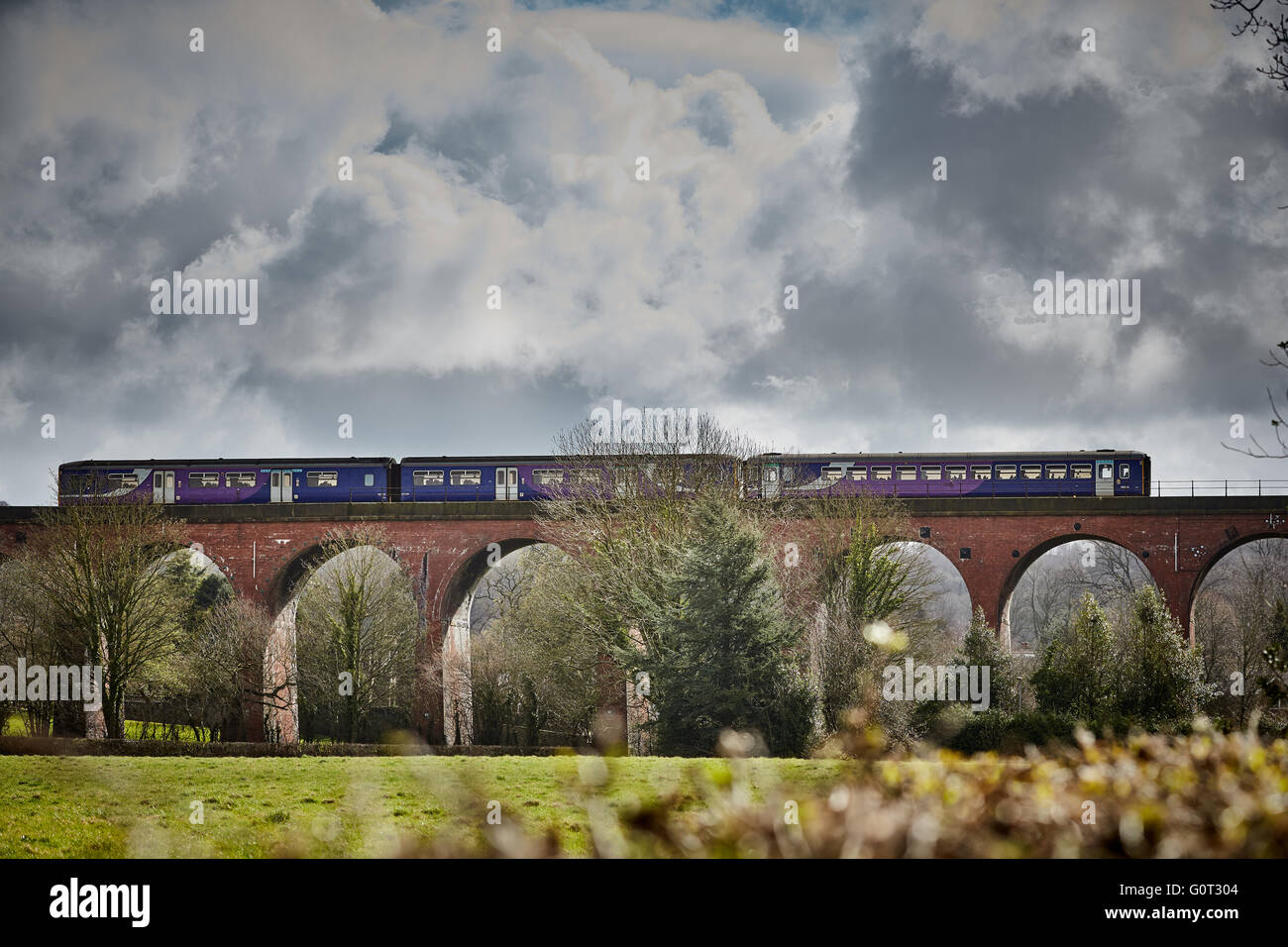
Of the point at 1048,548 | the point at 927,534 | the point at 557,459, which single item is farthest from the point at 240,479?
the point at 1048,548

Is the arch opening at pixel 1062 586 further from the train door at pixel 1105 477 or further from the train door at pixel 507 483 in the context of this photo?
the train door at pixel 507 483

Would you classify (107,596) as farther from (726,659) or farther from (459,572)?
(726,659)

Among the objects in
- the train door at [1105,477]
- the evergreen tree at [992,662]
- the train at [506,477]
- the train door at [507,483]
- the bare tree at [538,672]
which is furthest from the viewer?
the train door at [507,483]

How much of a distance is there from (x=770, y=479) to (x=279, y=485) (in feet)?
51.7

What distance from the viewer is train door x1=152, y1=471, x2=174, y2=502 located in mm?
31531

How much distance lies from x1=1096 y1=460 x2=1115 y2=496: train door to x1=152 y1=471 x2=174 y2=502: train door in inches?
1148

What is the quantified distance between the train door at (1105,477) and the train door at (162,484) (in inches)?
1148

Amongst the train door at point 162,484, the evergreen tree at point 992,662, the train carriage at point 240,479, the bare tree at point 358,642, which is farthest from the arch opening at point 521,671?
the train door at point 162,484

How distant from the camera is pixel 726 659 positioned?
1788 cm

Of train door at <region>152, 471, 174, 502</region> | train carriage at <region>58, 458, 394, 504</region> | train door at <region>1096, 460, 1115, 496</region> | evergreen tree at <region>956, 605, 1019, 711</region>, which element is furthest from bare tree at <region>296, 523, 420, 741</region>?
train door at <region>1096, 460, 1115, 496</region>

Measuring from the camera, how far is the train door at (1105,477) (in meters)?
30.3

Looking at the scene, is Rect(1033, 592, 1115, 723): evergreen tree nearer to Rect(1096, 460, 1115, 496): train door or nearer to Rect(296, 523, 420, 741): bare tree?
Rect(1096, 460, 1115, 496): train door

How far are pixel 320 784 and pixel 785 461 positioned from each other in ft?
63.9
